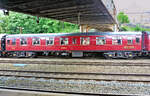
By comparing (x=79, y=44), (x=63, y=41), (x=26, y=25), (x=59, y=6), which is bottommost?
(x=79, y=44)

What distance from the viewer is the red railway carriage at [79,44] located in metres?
14.7

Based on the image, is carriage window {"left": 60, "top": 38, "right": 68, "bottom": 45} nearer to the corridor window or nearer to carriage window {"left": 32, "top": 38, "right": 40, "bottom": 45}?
the corridor window

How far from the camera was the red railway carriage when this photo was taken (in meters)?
14.7

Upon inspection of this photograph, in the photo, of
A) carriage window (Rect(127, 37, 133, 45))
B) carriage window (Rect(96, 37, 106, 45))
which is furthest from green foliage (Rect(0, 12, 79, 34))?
→ carriage window (Rect(127, 37, 133, 45))

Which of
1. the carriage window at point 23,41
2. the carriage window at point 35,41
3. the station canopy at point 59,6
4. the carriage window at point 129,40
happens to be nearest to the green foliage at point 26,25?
the carriage window at point 23,41

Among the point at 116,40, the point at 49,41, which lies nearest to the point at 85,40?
the point at 116,40

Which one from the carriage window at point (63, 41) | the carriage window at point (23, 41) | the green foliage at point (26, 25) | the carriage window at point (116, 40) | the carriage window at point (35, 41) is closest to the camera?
the carriage window at point (116, 40)

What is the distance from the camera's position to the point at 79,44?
51.6 feet

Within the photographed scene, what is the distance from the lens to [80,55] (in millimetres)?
15930

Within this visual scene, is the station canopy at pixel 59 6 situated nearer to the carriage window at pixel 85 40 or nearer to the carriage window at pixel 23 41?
the carriage window at pixel 85 40

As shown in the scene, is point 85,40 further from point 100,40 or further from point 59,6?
point 59,6

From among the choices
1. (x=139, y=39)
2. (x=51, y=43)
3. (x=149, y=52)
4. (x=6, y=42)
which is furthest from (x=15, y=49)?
(x=149, y=52)

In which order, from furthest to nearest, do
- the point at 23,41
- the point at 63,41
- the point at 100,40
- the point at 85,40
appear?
the point at 23,41 → the point at 63,41 → the point at 85,40 → the point at 100,40

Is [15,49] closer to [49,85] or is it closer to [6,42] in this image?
[6,42]
